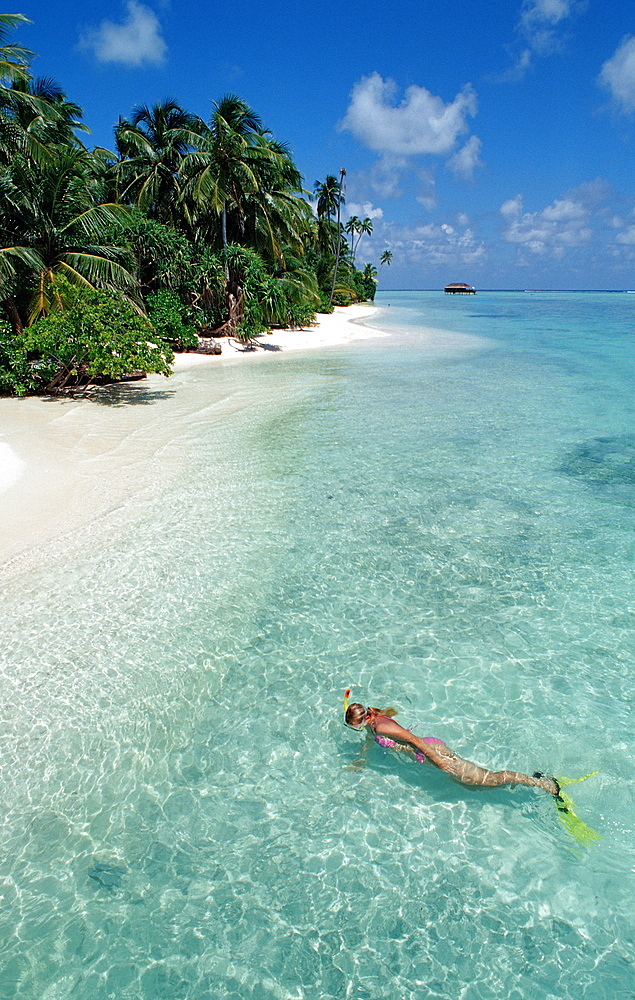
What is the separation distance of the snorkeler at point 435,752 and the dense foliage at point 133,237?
13.2 m

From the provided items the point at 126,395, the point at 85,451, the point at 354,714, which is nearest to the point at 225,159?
the point at 126,395

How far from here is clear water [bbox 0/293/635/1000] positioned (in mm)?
3209

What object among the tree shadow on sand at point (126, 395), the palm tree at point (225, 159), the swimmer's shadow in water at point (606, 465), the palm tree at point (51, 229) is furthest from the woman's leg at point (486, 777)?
the palm tree at point (225, 159)

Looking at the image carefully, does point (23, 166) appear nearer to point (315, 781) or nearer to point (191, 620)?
point (191, 620)

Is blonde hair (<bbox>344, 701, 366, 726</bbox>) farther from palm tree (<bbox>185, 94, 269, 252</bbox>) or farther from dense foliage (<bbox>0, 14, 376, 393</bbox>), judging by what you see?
palm tree (<bbox>185, 94, 269, 252</bbox>)

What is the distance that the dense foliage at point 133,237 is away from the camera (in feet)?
50.8

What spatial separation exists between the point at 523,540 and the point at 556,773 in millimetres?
4092

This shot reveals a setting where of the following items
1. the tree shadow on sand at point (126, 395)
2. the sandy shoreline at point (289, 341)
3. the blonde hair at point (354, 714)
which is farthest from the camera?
the sandy shoreline at point (289, 341)

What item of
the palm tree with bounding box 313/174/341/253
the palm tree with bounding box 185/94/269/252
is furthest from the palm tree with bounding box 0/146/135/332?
the palm tree with bounding box 313/174/341/253

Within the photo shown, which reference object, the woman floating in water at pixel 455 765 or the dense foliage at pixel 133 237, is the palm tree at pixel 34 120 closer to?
the dense foliage at pixel 133 237

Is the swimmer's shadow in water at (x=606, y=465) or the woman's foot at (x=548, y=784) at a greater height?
the woman's foot at (x=548, y=784)

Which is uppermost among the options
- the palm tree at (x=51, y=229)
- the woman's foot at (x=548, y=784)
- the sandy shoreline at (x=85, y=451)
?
the palm tree at (x=51, y=229)

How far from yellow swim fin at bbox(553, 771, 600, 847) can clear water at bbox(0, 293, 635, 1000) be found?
0.07 m

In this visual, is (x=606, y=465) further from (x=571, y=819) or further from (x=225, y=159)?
(x=225, y=159)
